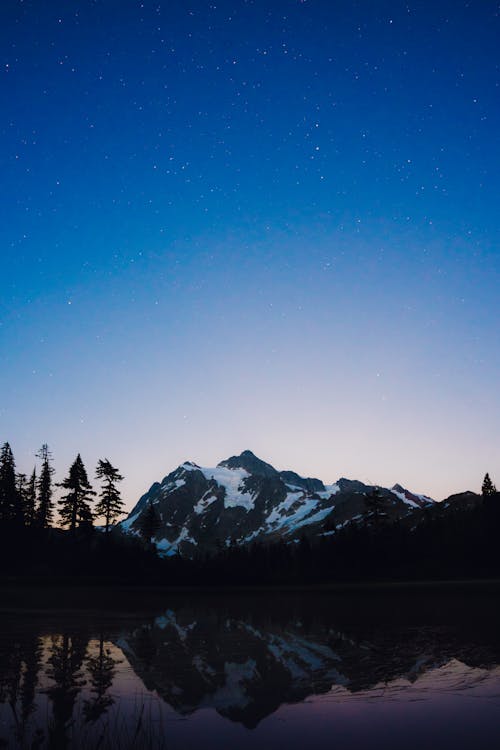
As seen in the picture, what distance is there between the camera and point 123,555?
6531 cm

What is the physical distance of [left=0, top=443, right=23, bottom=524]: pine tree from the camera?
70000mm

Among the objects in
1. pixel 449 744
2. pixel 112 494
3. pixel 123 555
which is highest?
pixel 112 494

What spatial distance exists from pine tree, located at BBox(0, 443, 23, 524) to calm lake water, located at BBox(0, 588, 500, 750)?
47.3 m

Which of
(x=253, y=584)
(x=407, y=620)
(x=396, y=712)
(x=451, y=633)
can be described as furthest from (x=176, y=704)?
(x=253, y=584)

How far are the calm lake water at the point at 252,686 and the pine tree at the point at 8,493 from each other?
155 feet

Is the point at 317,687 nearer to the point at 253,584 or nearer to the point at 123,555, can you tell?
the point at 123,555

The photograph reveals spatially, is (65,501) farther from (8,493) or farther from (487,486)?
(487,486)

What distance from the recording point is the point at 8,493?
72688mm

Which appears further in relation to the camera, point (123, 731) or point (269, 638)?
point (269, 638)

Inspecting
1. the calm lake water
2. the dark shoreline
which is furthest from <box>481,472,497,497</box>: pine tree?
the calm lake water

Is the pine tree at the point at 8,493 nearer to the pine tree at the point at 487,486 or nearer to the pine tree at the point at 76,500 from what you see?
the pine tree at the point at 76,500

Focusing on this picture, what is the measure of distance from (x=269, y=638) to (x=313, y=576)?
61.7 m

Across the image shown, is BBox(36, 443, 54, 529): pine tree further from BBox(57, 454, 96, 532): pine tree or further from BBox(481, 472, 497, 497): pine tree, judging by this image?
BBox(481, 472, 497, 497): pine tree

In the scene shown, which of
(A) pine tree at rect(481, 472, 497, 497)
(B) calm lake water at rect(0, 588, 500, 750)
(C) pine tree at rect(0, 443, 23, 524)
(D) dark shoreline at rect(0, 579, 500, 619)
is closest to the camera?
(B) calm lake water at rect(0, 588, 500, 750)
